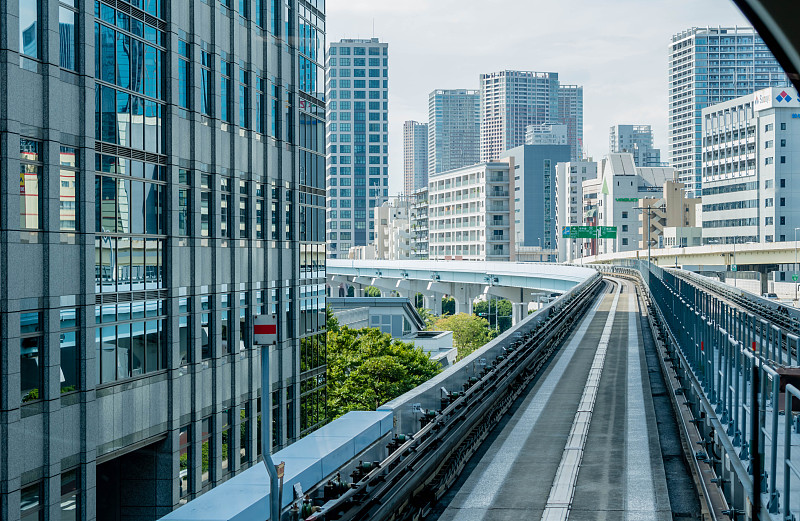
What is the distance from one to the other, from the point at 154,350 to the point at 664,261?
107 meters

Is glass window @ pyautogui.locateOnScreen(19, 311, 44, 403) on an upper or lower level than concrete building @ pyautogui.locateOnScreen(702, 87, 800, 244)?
lower

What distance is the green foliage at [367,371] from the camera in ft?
137

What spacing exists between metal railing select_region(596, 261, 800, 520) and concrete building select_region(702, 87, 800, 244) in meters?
108

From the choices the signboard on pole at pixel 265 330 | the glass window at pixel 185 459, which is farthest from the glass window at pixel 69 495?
the signboard on pole at pixel 265 330

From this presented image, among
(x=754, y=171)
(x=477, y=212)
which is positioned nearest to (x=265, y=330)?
(x=754, y=171)

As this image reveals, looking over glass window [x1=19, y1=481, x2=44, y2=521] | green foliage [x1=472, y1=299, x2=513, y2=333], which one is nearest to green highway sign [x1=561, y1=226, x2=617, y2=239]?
green foliage [x1=472, y1=299, x2=513, y2=333]

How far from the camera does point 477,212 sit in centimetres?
14875

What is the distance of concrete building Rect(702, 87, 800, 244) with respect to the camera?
118 meters

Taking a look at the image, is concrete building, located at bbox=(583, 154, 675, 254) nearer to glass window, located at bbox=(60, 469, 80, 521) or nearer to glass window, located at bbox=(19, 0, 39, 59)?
glass window, located at bbox=(60, 469, 80, 521)

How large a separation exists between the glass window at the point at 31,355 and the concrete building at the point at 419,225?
15758 centimetres

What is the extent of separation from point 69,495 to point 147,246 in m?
6.87

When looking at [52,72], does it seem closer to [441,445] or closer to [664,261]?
[441,445]

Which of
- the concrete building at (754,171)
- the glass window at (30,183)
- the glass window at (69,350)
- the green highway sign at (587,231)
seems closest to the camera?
the glass window at (30,183)

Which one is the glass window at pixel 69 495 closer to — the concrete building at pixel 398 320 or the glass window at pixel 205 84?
the glass window at pixel 205 84
